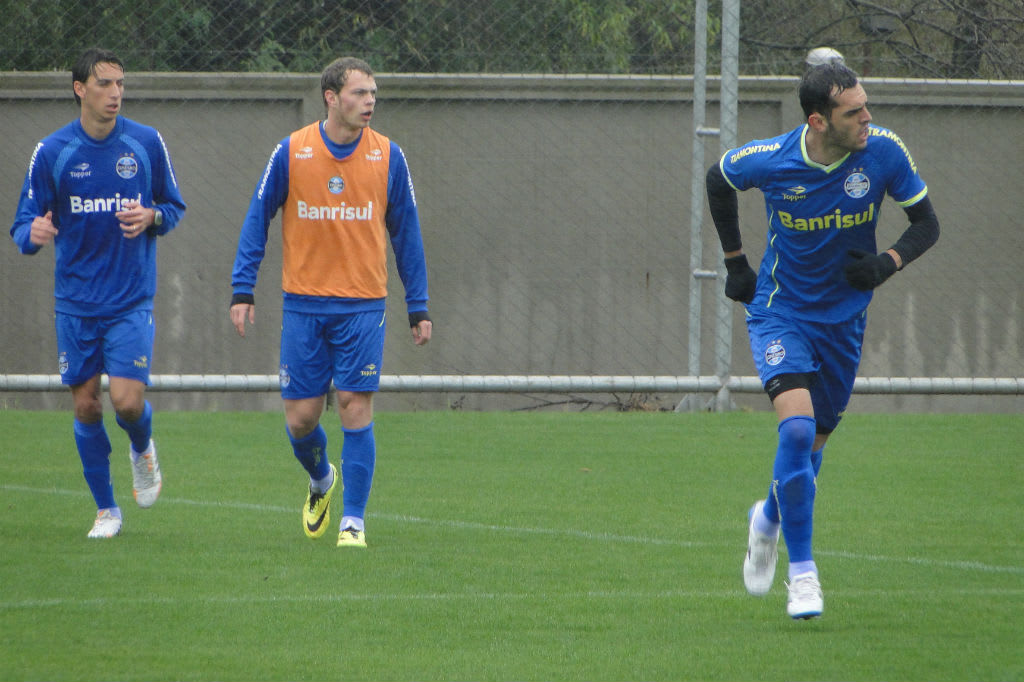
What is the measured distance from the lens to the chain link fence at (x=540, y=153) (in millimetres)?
11453

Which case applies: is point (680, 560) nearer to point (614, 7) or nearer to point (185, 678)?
point (185, 678)

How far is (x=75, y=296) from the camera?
22.2 ft

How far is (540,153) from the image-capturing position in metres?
11.7

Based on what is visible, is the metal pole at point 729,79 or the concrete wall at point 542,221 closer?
the metal pole at point 729,79

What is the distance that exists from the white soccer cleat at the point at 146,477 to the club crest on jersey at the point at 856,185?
353 centimetres

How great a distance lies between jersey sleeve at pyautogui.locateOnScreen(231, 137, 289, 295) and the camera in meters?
6.57

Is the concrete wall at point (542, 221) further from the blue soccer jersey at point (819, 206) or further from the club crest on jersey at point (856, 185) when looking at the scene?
the club crest on jersey at point (856, 185)

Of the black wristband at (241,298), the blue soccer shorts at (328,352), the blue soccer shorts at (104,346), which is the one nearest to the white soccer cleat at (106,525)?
the blue soccer shorts at (104,346)

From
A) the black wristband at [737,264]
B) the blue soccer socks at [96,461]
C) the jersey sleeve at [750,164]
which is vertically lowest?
the blue soccer socks at [96,461]

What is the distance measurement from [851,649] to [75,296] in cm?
387

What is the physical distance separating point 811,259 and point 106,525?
3.40 metres

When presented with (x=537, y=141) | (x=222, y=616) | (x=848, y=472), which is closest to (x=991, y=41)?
(x=537, y=141)

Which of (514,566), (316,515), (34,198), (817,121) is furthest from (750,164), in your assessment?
(34,198)

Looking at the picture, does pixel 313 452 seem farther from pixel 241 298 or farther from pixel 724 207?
pixel 724 207
